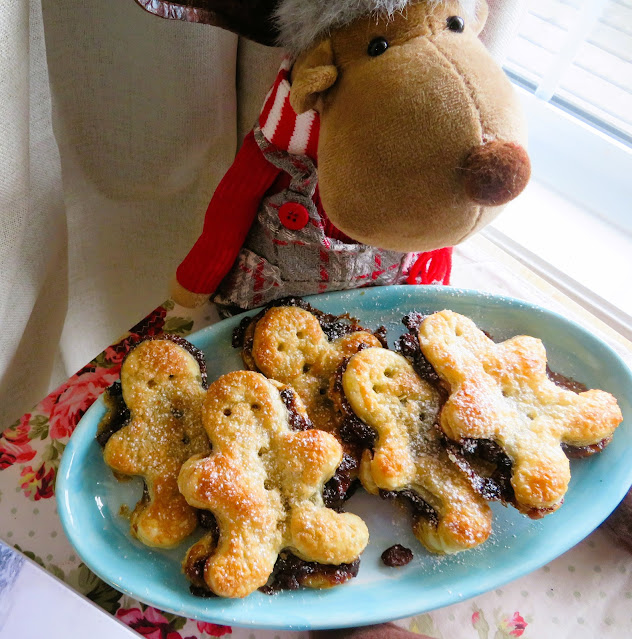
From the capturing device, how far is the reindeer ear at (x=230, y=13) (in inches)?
22.4

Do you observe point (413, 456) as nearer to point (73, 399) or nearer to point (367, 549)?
point (367, 549)

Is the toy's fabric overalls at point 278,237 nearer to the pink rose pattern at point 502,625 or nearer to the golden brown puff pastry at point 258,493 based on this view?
the golden brown puff pastry at point 258,493

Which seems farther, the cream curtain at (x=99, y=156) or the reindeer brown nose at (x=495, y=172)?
the cream curtain at (x=99, y=156)

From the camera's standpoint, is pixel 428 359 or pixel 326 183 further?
pixel 428 359

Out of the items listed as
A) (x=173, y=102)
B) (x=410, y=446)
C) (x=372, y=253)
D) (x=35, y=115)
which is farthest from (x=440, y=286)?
(x=35, y=115)

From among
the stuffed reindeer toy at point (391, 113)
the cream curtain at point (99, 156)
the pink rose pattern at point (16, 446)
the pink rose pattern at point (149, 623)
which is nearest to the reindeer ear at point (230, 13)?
the stuffed reindeer toy at point (391, 113)

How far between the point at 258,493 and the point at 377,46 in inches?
17.2

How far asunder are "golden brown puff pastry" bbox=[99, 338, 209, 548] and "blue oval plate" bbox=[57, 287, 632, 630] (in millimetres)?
24

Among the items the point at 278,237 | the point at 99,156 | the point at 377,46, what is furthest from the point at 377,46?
the point at 99,156

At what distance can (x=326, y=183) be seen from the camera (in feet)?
1.88

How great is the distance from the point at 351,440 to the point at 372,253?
0.24m

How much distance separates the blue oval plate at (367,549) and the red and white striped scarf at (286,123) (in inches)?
8.1

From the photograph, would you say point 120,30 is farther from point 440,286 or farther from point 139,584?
point 139,584

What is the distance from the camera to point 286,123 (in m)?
0.64
